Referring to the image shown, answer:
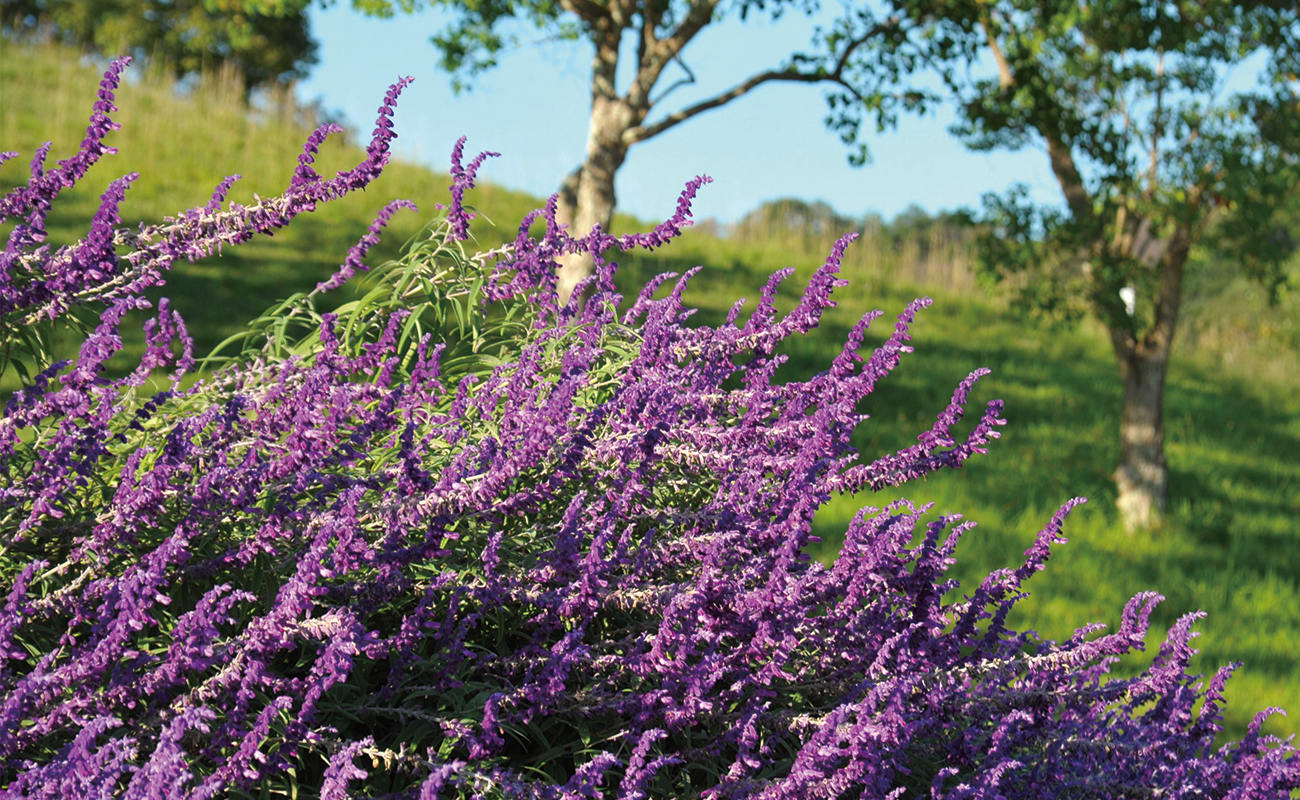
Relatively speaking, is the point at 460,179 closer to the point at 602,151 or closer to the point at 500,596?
the point at 500,596

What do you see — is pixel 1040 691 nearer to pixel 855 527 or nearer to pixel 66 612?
pixel 855 527

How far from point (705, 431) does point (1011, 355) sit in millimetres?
12644

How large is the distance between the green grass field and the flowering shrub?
12.0 feet

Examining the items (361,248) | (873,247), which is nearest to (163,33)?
(873,247)

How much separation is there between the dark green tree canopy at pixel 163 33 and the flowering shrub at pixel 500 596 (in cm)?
3086

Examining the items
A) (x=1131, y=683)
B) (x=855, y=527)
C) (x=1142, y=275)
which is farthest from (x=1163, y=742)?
(x=1142, y=275)

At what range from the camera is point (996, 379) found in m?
12.7

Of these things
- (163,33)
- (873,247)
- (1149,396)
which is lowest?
(1149,396)

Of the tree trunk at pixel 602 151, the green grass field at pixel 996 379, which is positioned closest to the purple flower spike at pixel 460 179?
the green grass field at pixel 996 379

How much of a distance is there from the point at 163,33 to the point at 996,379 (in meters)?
30.3

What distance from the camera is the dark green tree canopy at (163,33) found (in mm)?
31219

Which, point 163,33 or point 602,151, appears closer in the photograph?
point 602,151

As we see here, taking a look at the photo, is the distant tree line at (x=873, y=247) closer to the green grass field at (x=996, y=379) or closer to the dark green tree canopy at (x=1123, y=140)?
the green grass field at (x=996, y=379)

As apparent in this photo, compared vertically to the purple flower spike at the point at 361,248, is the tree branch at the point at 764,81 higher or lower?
higher
